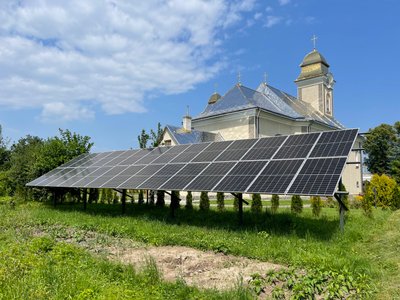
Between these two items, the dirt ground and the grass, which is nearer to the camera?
the grass

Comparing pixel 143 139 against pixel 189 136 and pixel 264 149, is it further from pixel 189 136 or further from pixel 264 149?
pixel 264 149

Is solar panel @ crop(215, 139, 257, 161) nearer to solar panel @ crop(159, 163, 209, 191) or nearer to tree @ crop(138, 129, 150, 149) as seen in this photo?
solar panel @ crop(159, 163, 209, 191)

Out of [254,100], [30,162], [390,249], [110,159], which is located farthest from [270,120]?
[390,249]

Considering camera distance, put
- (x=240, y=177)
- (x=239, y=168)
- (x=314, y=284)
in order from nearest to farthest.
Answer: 1. (x=314, y=284)
2. (x=240, y=177)
3. (x=239, y=168)

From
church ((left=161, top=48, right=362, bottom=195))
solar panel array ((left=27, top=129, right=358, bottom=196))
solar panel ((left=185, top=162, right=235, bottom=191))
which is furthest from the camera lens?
church ((left=161, top=48, right=362, bottom=195))

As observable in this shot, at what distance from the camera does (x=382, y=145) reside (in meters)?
54.9

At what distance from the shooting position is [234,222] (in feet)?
42.2

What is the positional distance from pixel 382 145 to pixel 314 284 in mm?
56815

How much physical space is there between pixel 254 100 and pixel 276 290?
26650 mm

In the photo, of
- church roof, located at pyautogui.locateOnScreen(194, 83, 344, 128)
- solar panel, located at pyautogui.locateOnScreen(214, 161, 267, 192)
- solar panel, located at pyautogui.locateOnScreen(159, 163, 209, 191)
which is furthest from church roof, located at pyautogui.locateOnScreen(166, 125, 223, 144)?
solar panel, located at pyautogui.locateOnScreen(214, 161, 267, 192)

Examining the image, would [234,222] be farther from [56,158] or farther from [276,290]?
[56,158]

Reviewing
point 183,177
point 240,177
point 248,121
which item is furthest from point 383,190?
point 183,177

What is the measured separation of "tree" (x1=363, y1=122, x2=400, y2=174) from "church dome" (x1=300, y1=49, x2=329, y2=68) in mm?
17471

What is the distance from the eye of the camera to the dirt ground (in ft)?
22.0
